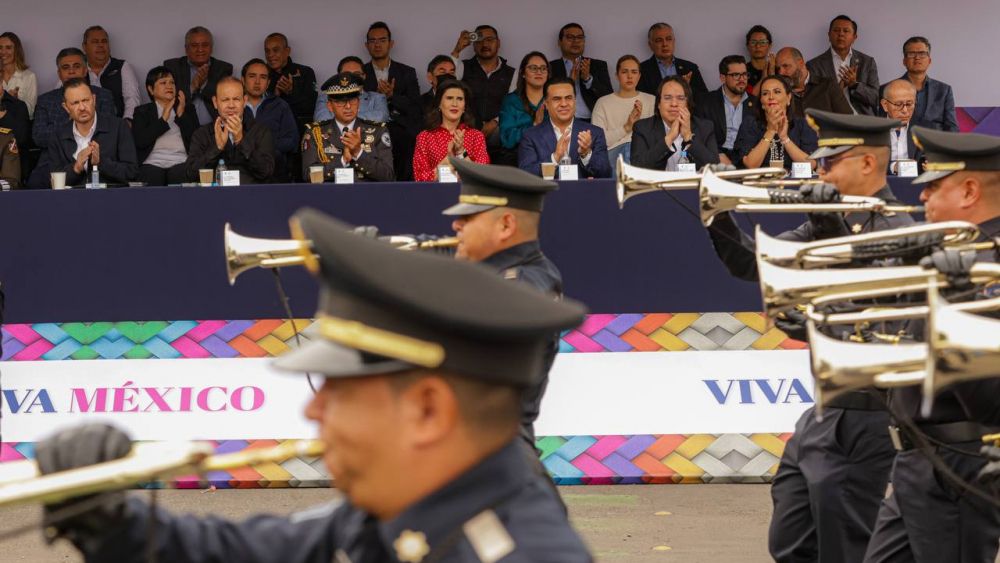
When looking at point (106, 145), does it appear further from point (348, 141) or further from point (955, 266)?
point (955, 266)

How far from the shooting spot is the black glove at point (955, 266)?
13.1 ft

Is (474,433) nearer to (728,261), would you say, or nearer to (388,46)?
(728,261)

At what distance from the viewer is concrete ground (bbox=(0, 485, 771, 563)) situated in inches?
277

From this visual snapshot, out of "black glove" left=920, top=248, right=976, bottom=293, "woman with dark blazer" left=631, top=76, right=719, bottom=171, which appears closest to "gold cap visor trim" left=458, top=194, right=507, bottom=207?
"black glove" left=920, top=248, right=976, bottom=293

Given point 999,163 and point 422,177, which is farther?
point 422,177

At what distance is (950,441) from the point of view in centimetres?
473

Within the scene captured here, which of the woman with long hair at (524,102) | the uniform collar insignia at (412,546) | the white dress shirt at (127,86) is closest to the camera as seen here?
the uniform collar insignia at (412,546)

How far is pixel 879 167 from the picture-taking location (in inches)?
241

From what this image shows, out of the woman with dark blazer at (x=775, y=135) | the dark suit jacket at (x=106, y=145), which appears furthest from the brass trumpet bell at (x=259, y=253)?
the woman with dark blazer at (x=775, y=135)

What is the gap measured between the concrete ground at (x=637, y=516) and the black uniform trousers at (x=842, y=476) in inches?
46.0

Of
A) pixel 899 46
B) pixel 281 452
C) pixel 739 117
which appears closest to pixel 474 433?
pixel 281 452

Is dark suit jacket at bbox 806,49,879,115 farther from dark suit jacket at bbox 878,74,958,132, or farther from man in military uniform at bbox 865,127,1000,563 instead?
man in military uniform at bbox 865,127,1000,563

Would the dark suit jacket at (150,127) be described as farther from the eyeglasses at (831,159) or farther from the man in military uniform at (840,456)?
the man in military uniform at (840,456)

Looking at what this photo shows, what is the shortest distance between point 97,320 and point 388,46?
3.67m
